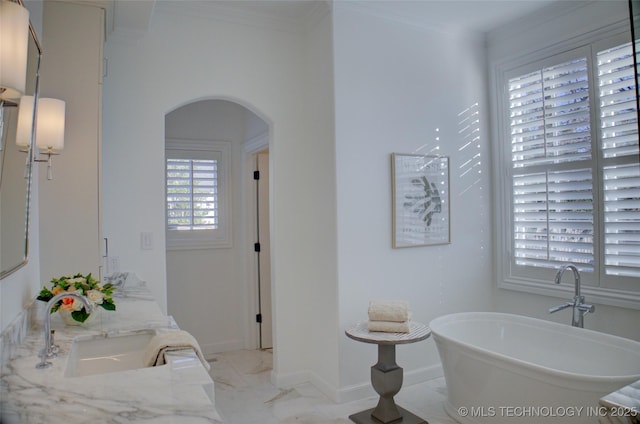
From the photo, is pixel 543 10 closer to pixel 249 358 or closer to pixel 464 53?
pixel 464 53

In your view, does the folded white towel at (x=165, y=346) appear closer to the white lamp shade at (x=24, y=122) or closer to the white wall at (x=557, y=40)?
the white lamp shade at (x=24, y=122)

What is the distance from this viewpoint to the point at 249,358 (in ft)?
13.8

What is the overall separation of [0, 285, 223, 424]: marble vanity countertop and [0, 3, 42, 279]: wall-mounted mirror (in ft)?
1.03

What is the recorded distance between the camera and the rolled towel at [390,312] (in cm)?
284

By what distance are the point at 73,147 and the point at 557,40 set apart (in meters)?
3.37

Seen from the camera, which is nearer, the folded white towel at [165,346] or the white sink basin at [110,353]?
the folded white towel at [165,346]

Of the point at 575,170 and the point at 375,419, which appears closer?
the point at 375,419

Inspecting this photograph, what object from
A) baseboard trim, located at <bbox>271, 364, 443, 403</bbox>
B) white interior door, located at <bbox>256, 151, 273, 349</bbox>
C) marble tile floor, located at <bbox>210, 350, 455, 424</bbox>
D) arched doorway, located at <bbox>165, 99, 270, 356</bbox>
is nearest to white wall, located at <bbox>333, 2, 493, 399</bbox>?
baseboard trim, located at <bbox>271, 364, 443, 403</bbox>

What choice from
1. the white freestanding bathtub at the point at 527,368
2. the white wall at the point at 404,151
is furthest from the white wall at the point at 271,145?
the white freestanding bathtub at the point at 527,368

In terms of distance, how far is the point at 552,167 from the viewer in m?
3.44

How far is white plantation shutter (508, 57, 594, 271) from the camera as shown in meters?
3.22

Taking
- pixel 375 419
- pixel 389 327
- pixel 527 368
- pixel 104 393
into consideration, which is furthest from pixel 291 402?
pixel 104 393

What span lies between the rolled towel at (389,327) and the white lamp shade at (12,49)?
7.62 feet

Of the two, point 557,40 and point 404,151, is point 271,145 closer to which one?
point 404,151
